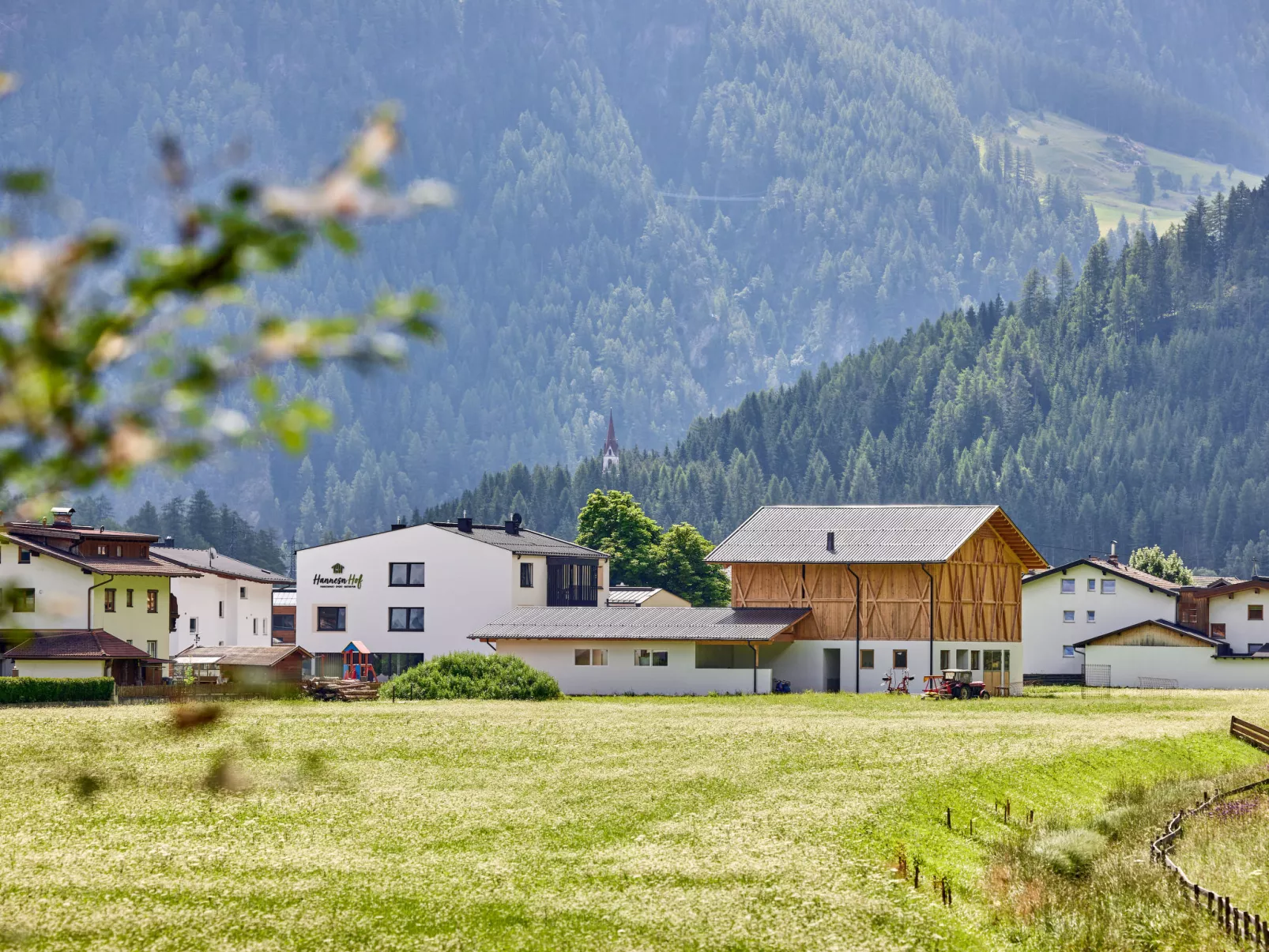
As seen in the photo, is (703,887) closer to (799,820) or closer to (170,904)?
(799,820)

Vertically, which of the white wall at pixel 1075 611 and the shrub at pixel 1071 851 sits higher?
the white wall at pixel 1075 611

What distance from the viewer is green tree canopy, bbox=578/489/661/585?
15438cm

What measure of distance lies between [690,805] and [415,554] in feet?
226

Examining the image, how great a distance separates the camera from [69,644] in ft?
252

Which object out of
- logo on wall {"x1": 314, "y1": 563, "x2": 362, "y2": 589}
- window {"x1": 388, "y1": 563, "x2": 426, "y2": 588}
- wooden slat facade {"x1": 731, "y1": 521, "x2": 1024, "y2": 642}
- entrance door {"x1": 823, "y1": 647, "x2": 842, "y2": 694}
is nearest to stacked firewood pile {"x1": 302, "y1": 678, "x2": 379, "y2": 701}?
wooden slat facade {"x1": 731, "y1": 521, "x2": 1024, "y2": 642}

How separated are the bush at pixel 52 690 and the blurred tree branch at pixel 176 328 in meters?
65.6

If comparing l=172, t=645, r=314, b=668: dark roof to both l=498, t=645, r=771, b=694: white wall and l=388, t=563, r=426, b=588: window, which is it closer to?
A: l=388, t=563, r=426, b=588: window

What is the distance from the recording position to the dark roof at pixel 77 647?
75.0m

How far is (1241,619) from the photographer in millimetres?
119250

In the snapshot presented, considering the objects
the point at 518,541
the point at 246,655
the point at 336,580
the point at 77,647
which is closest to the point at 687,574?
the point at 518,541

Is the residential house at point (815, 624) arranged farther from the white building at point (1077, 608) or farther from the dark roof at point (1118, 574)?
the white building at point (1077, 608)

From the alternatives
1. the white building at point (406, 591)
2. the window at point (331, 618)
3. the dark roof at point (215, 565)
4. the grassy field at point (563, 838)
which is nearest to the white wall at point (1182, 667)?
the white building at point (406, 591)

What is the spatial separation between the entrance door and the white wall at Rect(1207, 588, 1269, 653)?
44.2 metres

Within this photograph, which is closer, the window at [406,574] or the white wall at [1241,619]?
the window at [406,574]
